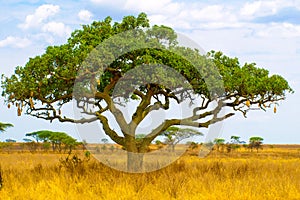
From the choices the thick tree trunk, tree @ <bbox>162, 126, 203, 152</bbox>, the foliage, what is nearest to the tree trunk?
the thick tree trunk

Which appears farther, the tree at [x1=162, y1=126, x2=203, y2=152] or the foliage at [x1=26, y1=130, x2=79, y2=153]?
the foliage at [x1=26, y1=130, x2=79, y2=153]

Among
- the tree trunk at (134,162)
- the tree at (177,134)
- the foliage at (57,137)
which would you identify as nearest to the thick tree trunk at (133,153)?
the tree trunk at (134,162)

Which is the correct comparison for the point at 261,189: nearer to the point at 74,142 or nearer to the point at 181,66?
the point at 181,66

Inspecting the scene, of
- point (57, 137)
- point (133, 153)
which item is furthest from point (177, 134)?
point (133, 153)

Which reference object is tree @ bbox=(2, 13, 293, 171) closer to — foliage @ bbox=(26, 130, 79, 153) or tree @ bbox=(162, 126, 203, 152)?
tree @ bbox=(162, 126, 203, 152)

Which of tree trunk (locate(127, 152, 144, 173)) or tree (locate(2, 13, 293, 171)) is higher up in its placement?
tree (locate(2, 13, 293, 171))

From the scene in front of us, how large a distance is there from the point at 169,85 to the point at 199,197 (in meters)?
7.76

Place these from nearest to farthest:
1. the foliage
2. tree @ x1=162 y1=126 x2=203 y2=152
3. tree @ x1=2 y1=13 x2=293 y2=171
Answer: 1. tree @ x1=2 y1=13 x2=293 y2=171
2. tree @ x1=162 y1=126 x2=203 y2=152
3. the foliage

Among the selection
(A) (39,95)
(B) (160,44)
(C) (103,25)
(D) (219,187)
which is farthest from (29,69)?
(D) (219,187)

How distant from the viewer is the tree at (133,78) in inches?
760

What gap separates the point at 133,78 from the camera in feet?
65.8

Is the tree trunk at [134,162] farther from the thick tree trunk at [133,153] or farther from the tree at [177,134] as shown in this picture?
the tree at [177,134]

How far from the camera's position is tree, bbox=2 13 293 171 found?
63.4ft

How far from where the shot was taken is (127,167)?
840 inches
